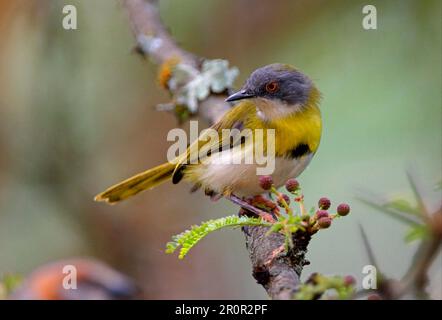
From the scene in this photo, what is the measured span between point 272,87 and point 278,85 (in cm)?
4

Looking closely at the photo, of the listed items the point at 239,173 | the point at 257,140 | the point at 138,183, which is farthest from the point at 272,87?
the point at 138,183

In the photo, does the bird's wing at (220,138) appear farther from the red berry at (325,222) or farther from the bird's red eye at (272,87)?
the red berry at (325,222)

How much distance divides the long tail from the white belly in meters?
0.29

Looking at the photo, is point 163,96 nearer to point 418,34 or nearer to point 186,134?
point 186,134

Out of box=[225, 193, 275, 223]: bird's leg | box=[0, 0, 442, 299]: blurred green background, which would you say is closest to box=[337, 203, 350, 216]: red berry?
box=[225, 193, 275, 223]: bird's leg

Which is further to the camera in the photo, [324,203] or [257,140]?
[257,140]

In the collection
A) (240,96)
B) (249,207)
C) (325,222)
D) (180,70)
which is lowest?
(325,222)

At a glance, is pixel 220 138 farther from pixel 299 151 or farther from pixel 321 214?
pixel 321 214

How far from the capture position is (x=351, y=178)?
3.98 m

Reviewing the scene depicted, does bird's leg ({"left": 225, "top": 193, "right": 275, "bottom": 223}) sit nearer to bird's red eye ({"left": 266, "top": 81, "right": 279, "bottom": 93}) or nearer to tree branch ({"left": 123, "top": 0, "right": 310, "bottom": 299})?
tree branch ({"left": 123, "top": 0, "right": 310, "bottom": 299})

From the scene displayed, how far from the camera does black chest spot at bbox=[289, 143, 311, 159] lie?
297 cm

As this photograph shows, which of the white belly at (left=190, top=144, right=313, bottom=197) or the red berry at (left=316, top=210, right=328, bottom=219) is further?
the white belly at (left=190, top=144, right=313, bottom=197)

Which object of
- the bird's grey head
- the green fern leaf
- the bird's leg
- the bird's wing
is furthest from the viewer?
the bird's grey head

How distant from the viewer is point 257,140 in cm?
305
